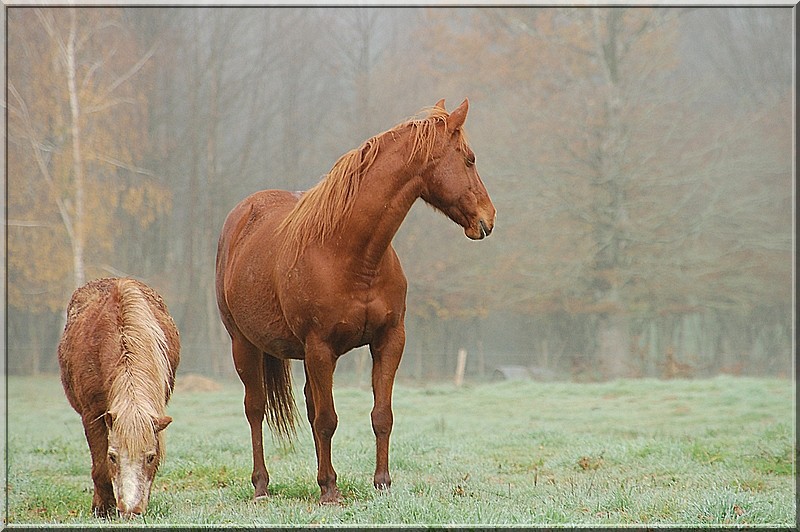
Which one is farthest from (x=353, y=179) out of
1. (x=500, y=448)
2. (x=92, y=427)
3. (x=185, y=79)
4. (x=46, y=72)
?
(x=185, y=79)

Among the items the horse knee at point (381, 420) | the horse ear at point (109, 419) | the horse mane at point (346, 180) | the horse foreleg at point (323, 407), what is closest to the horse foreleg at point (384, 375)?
the horse knee at point (381, 420)

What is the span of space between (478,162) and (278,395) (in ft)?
63.0

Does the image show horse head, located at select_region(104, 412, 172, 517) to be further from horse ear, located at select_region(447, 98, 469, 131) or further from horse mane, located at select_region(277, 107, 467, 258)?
horse ear, located at select_region(447, 98, 469, 131)

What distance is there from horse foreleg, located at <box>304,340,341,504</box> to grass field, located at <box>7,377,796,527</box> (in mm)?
163

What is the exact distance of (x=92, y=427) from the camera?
5.58 metres

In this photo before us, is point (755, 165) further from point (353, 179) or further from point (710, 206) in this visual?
point (353, 179)

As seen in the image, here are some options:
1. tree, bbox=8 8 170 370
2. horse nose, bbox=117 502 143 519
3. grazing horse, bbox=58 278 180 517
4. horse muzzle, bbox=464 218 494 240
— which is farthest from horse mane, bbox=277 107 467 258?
tree, bbox=8 8 170 370

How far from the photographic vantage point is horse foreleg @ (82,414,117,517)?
18.3 feet

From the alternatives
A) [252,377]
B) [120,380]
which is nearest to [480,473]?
[252,377]

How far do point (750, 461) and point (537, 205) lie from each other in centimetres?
1770

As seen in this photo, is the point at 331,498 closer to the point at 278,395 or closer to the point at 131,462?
the point at 131,462

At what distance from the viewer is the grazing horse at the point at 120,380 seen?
5031 mm

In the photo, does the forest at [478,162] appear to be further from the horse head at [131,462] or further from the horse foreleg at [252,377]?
the horse head at [131,462]

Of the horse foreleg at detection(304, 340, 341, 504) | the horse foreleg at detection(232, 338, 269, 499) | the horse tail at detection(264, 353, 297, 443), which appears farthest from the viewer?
the horse tail at detection(264, 353, 297, 443)
